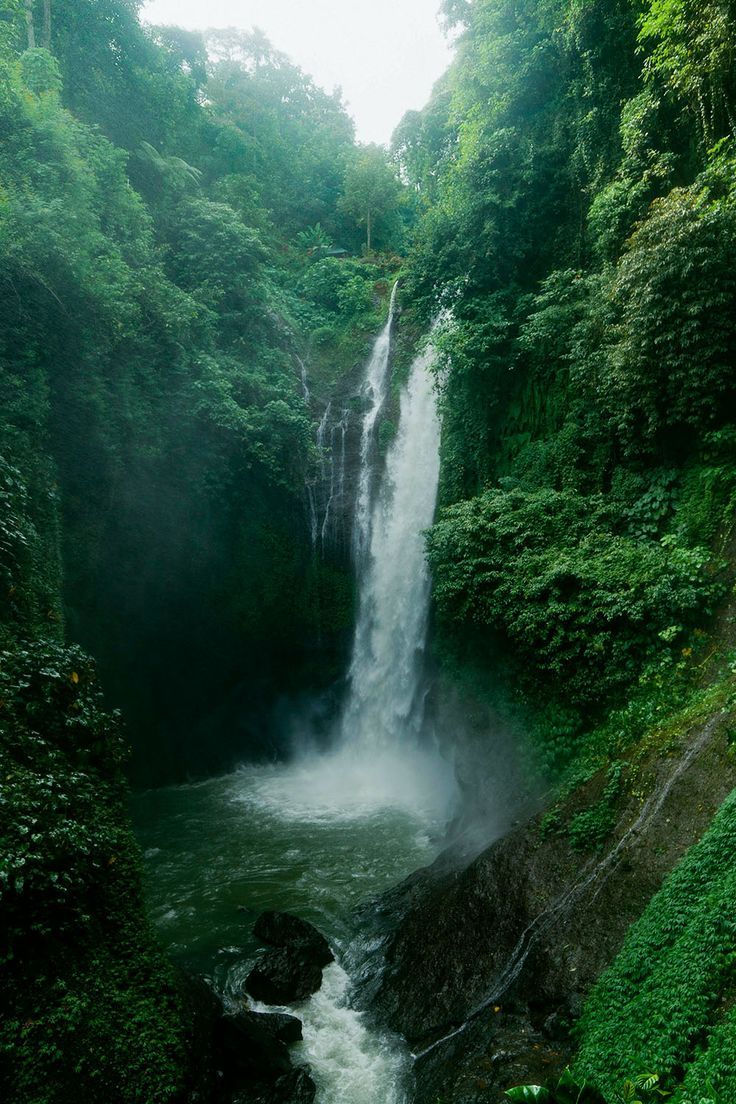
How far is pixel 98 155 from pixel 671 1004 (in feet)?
53.0

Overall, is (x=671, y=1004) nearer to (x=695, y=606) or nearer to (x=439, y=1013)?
(x=439, y=1013)

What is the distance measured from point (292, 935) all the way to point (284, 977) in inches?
31.8

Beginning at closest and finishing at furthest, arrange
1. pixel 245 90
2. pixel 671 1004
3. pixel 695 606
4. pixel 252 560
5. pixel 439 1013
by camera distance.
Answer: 1. pixel 671 1004
2. pixel 439 1013
3. pixel 695 606
4. pixel 252 560
5. pixel 245 90

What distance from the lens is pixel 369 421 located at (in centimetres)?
1781

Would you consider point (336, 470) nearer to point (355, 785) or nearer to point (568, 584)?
point (355, 785)

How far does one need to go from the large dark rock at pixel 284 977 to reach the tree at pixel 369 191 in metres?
26.3

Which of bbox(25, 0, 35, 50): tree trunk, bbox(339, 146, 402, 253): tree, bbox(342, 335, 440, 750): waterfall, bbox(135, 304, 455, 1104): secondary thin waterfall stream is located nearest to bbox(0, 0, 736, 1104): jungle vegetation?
bbox(25, 0, 35, 50): tree trunk

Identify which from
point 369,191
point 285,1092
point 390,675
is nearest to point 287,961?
point 285,1092

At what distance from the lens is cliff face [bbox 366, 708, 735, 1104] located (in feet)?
17.6

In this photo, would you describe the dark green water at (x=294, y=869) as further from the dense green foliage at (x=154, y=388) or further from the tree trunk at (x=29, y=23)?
the tree trunk at (x=29, y=23)

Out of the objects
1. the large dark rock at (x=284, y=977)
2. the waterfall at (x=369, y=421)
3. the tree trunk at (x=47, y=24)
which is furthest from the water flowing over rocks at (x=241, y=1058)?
the tree trunk at (x=47, y=24)

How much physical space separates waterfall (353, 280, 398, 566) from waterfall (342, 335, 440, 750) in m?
0.16

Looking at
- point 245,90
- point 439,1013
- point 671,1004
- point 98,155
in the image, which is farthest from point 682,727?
point 245,90

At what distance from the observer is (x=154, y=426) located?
13.4 metres
